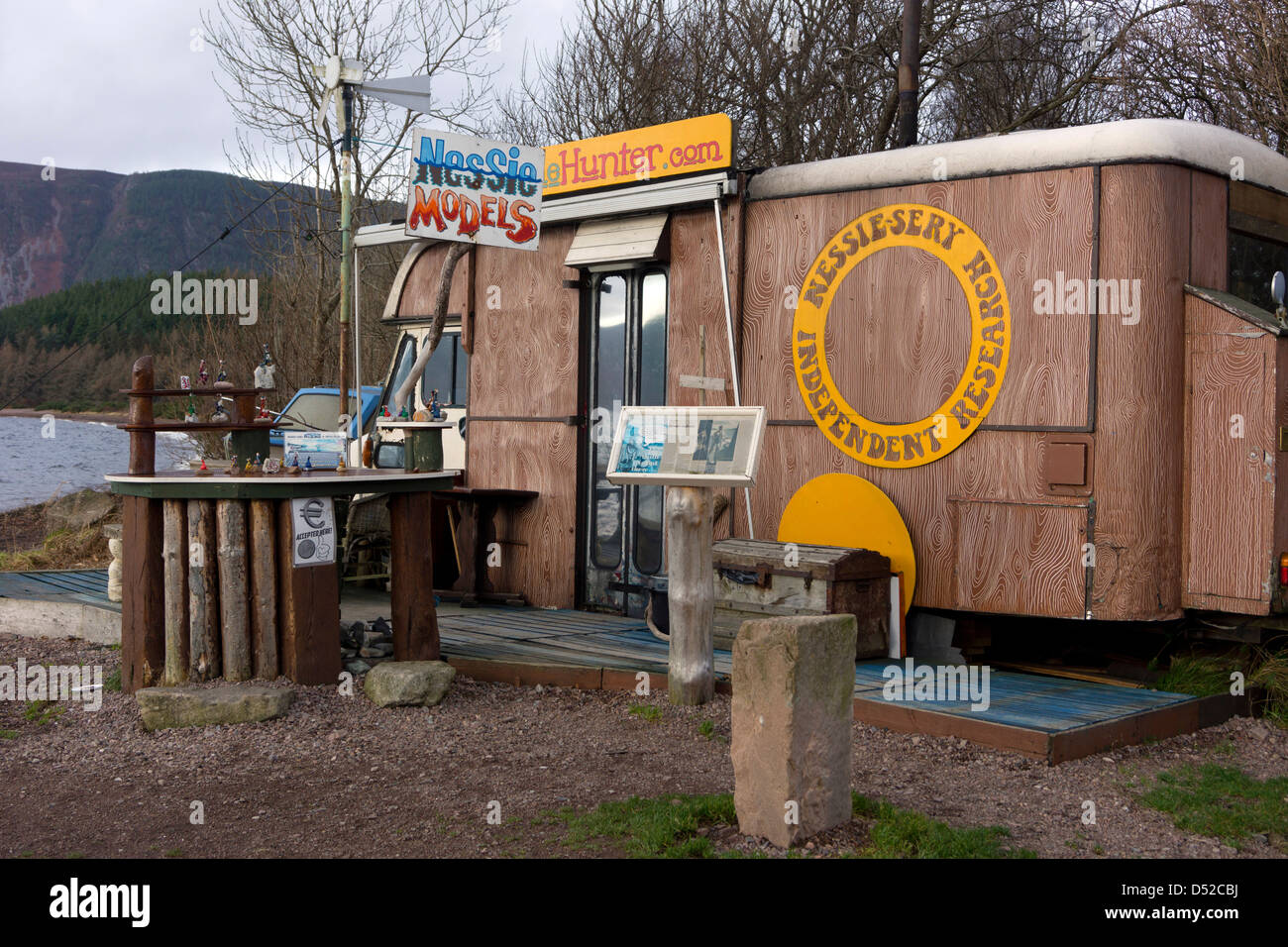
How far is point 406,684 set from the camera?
6.65 m

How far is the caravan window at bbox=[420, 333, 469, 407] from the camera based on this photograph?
10.6m

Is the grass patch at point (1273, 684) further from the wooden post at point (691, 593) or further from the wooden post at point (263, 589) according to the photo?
the wooden post at point (263, 589)

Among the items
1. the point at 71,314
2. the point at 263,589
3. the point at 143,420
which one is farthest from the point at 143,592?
the point at 71,314

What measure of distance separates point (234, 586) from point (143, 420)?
1090 millimetres

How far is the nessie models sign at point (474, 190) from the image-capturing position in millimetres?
7867

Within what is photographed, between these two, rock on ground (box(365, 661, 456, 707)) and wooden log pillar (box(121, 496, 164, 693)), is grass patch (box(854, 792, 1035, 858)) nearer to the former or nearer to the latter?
rock on ground (box(365, 661, 456, 707))

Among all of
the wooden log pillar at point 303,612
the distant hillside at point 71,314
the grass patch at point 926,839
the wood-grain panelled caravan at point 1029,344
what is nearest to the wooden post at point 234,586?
the wooden log pillar at point 303,612

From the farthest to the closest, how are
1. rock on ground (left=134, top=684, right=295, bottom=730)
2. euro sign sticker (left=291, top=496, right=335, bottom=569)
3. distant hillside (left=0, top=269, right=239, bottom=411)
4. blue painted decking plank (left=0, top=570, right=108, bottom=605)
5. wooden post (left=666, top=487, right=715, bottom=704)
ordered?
distant hillside (left=0, top=269, right=239, bottom=411), blue painted decking plank (left=0, top=570, right=108, bottom=605), euro sign sticker (left=291, top=496, right=335, bottom=569), wooden post (left=666, top=487, right=715, bottom=704), rock on ground (left=134, top=684, right=295, bottom=730)

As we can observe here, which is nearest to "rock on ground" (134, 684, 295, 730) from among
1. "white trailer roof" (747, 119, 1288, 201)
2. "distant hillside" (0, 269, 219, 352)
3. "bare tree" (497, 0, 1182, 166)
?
"white trailer roof" (747, 119, 1288, 201)

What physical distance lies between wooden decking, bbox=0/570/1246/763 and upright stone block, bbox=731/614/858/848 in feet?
4.53

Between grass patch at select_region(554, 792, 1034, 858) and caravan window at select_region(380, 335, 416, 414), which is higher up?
caravan window at select_region(380, 335, 416, 414)

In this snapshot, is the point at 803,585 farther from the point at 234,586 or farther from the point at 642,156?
the point at 642,156

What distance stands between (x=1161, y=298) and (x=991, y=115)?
1177cm
